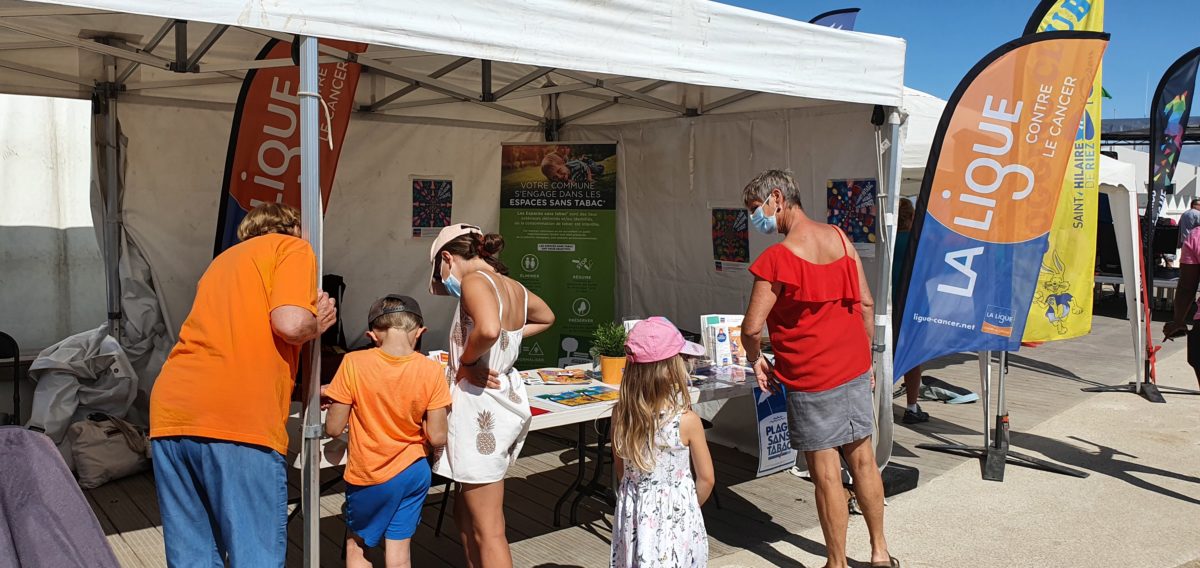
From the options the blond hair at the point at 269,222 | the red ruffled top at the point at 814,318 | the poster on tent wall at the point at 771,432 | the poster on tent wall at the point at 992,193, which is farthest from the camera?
the poster on tent wall at the point at 771,432

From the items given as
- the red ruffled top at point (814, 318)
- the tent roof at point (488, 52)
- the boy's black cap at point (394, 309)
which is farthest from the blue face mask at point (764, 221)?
the boy's black cap at point (394, 309)

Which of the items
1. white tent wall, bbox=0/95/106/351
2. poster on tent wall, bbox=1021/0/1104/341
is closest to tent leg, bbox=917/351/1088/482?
poster on tent wall, bbox=1021/0/1104/341

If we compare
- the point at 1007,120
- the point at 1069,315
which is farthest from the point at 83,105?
the point at 1069,315

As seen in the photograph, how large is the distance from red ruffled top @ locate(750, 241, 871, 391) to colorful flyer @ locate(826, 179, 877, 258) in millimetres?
1636

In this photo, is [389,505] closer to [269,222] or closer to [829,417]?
[269,222]

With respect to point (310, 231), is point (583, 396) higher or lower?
lower

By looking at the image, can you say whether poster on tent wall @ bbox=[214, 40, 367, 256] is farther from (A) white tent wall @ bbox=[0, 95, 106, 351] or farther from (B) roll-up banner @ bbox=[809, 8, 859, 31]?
(B) roll-up banner @ bbox=[809, 8, 859, 31]

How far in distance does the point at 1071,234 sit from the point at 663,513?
3.63 meters

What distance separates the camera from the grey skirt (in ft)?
11.0

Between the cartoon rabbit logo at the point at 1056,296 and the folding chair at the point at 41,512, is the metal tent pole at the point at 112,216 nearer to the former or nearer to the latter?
the folding chair at the point at 41,512

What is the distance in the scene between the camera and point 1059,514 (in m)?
4.32

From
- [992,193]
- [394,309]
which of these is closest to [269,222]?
[394,309]

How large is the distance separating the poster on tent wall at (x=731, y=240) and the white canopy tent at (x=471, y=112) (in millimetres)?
92

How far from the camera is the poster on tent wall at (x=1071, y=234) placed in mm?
5012
